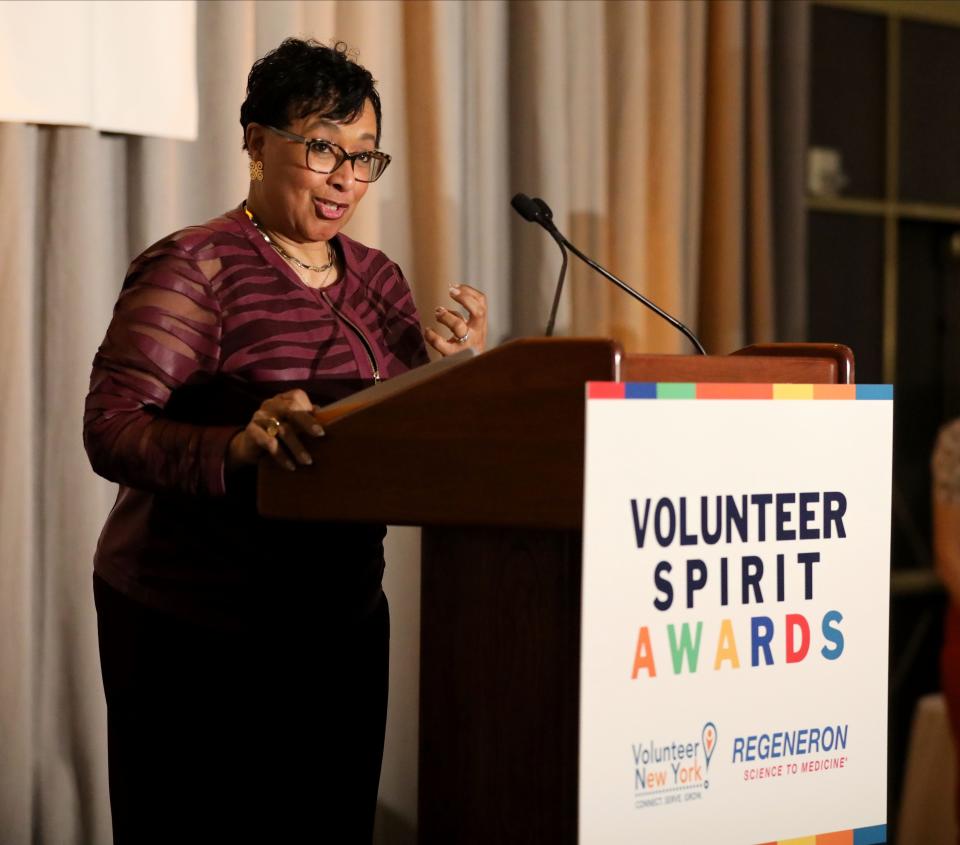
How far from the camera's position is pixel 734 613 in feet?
3.84

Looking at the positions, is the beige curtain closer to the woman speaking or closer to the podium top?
the woman speaking

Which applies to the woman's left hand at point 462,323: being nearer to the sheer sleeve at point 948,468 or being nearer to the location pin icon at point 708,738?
the location pin icon at point 708,738

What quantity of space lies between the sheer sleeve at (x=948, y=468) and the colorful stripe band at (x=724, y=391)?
180 cm

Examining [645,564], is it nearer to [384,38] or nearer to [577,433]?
[577,433]

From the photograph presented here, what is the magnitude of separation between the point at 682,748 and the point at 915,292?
3.19 meters

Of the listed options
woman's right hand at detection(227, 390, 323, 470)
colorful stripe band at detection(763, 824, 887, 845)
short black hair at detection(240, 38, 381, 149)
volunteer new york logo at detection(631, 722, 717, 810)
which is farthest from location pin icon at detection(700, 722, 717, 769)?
short black hair at detection(240, 38, 381, 149)

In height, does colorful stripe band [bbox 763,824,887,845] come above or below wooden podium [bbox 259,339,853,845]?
below

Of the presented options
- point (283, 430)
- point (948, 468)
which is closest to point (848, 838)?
point (283, 430)

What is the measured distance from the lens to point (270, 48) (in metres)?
2.66

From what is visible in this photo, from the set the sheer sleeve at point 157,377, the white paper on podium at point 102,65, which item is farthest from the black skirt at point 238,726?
the white paper on podium at point 102,65

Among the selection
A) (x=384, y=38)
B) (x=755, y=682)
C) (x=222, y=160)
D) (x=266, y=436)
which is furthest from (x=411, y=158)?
(x=755, y=682)

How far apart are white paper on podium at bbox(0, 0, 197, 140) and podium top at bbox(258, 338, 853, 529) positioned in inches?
56.9

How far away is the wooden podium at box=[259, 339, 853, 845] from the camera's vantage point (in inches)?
42.8

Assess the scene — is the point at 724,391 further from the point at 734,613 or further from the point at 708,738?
the point at 708,738
